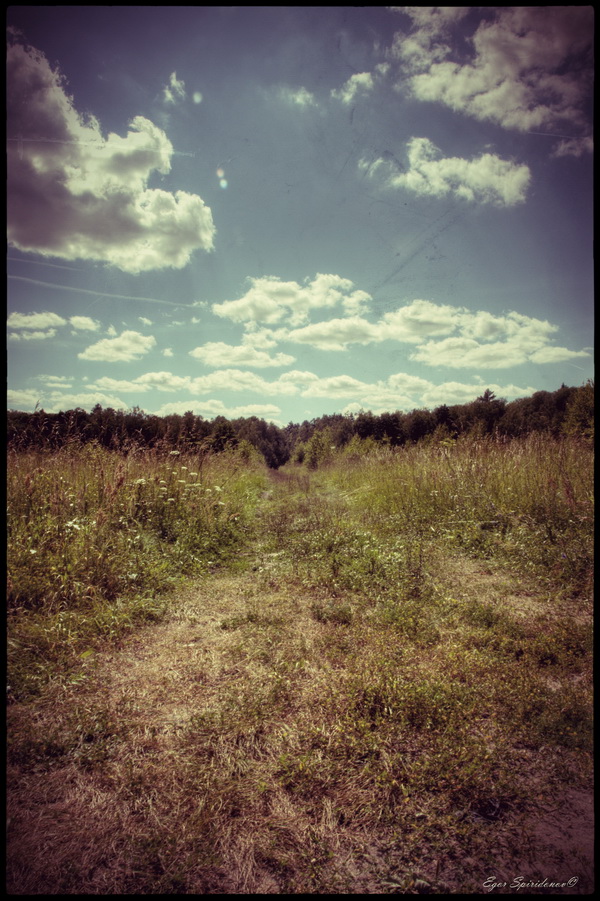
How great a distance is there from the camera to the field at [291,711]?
150cm

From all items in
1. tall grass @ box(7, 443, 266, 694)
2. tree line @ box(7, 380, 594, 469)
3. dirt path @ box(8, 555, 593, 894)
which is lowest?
dirt path @ box(8, 555, 593, 894)

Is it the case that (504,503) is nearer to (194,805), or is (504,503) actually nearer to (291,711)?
(291,711)

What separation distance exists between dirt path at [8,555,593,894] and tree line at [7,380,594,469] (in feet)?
16.8

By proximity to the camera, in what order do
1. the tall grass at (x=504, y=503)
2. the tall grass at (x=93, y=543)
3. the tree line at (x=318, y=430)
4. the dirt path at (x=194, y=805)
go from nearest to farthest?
the dirt path at (x=194, y=805), the tall grass at (x=93, y=543), the tall grass at (x=504, y=503), the tree line at (x=318, y=430)

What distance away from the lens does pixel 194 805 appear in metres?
1.70

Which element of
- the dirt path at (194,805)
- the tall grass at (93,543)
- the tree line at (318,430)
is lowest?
the dirt path at (194,805)

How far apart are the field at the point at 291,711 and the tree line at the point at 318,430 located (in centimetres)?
171

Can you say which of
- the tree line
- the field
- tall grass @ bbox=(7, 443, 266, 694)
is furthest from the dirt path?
the tree line

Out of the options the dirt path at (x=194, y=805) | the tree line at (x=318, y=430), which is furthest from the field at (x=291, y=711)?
the tree line at (x=318, y=430)

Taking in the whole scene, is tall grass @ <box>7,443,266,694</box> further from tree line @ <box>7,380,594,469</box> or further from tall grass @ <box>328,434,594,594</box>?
tall grass @ <box>328,434,594,594</box>

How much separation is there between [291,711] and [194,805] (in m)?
0.73

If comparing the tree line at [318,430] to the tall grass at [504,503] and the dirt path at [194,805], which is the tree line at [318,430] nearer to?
the tall grass at [504,503]

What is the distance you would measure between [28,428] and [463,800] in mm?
7355

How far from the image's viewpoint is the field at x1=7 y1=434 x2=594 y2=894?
150cm
